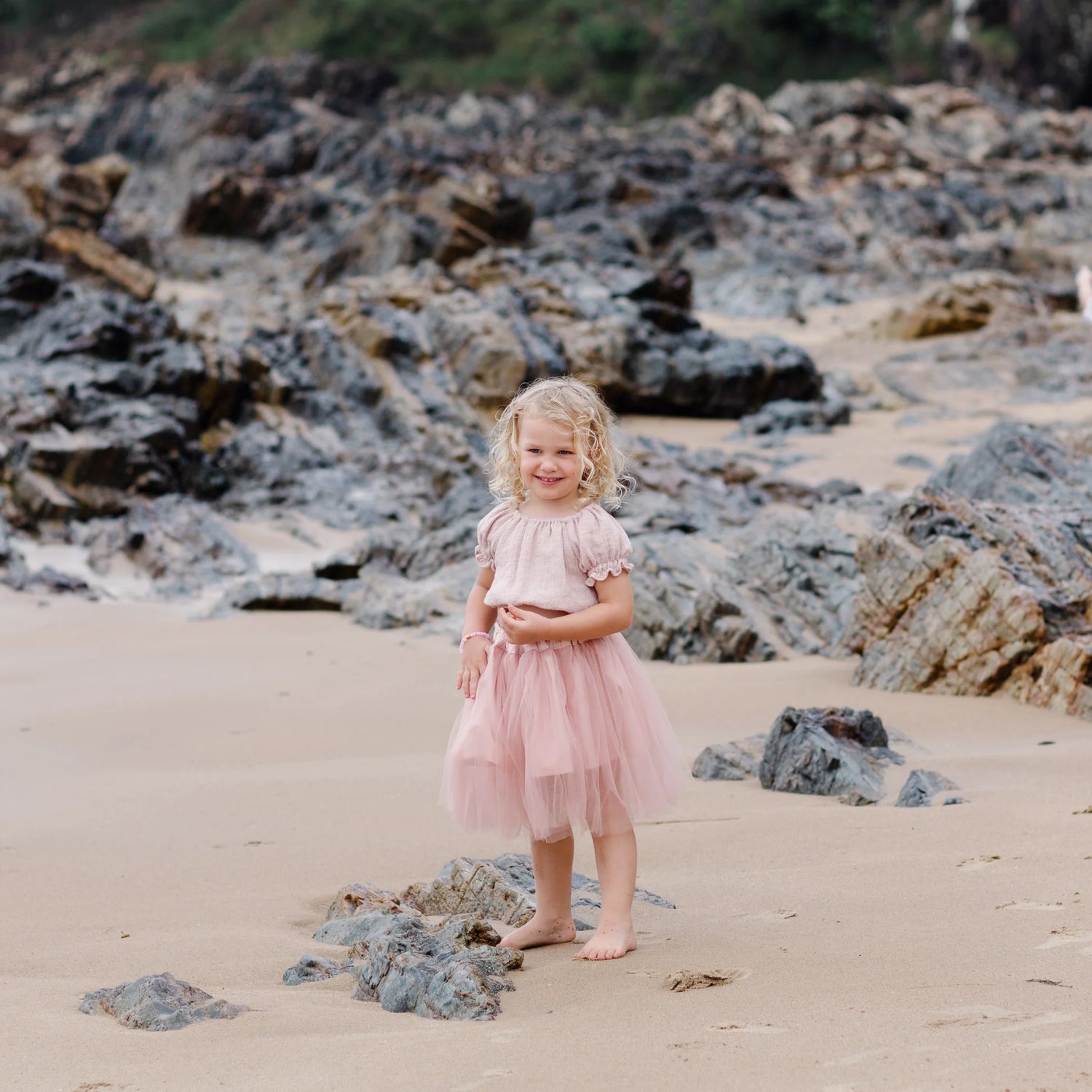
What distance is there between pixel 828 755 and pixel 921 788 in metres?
0.33

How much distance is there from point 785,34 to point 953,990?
4880 centimetres

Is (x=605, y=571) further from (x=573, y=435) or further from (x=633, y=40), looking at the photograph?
(x=633, y=40)

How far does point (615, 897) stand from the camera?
2.88 m

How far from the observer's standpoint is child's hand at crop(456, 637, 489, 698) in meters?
3.01

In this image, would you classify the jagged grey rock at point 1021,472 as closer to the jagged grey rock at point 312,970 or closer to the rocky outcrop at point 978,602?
the rocky outcrop at point 978,602

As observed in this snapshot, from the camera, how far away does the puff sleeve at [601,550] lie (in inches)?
119

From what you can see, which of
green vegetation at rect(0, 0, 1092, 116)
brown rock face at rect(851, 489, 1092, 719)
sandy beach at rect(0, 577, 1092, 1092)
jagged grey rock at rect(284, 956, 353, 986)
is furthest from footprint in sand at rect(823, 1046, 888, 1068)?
green vegetation at rect(0, 0, 1092, 116)

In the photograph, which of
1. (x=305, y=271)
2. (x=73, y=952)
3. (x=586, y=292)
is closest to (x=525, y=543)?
(x=73, y=952)

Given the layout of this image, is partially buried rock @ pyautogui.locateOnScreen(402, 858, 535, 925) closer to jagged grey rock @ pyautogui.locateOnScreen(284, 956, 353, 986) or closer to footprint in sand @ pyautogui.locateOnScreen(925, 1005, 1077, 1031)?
jagged grey rock @ pyautogui.locateOnScreen(284, 956, 353, 986)

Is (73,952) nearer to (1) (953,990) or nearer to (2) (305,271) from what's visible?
(1) (953,990)

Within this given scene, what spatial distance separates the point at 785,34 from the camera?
46844 mm

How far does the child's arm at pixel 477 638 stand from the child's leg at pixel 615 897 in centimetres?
44

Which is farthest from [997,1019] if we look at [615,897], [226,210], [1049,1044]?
[226,210]

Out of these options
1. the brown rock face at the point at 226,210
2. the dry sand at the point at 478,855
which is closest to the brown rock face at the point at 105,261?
the brown rock face at the point at 226,210
